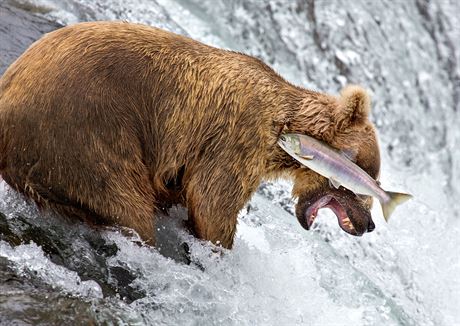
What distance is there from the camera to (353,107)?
5.50m

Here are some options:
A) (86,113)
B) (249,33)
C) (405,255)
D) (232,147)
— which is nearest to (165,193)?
(232,147)

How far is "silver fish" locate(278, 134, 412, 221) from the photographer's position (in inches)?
208

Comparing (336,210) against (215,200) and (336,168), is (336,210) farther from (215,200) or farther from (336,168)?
(215,200)

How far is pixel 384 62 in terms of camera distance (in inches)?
435

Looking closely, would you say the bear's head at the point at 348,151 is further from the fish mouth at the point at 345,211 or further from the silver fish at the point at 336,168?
the silver fish at the point at 336,168

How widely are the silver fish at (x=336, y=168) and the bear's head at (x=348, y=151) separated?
0.61ft

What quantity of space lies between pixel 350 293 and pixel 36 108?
12.0 feet

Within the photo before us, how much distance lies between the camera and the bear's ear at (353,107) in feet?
18.0

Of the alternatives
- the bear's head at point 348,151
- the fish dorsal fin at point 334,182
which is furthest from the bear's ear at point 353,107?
the fish dorsal fin at point 334,182

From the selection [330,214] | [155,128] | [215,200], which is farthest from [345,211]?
[330,214]

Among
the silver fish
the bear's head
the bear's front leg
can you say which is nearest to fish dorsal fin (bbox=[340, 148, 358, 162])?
the bear's head

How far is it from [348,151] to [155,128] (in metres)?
1.31

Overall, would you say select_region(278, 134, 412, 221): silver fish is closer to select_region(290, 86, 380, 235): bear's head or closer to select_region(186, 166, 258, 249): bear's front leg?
select_region(290, 86, 380, 235): bear's head

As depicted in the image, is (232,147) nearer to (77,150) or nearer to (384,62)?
(77,150)
